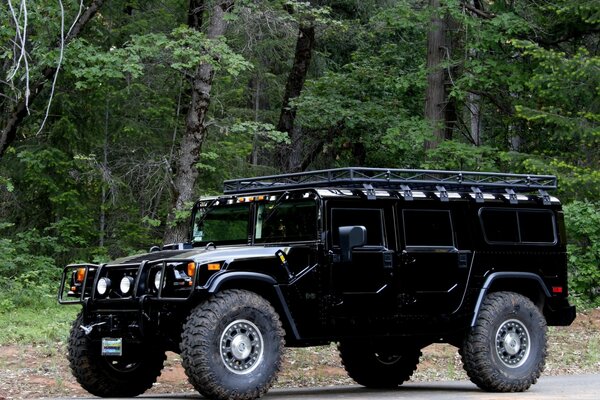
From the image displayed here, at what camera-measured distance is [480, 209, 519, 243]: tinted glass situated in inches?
485

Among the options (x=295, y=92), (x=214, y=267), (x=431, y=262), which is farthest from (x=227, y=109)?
(x=214, y=267)

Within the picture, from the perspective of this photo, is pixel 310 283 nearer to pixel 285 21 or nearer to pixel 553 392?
pixel 553 392

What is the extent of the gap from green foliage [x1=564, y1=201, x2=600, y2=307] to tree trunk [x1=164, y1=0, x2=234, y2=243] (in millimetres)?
8271

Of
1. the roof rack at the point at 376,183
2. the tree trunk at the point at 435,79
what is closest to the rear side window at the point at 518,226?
the roof rack at the point at 376,183

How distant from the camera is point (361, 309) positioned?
11.2m

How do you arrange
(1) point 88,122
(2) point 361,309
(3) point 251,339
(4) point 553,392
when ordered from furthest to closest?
(1) point 88,122
(4) point 553,392
(2) point 361,309
(3) point 251,339

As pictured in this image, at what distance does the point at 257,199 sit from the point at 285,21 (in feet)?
38.4

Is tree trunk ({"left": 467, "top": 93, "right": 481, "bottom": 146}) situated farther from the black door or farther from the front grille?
the front grille

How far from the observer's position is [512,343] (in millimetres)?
12070

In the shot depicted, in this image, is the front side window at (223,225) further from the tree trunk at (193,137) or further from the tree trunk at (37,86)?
the tree trunk at (193,137)

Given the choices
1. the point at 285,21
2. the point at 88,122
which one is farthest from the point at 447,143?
the point at 88,122

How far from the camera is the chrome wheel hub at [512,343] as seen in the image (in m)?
12.0

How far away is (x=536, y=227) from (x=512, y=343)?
1.57 meters

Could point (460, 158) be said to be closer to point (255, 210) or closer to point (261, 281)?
point (255, 210)
